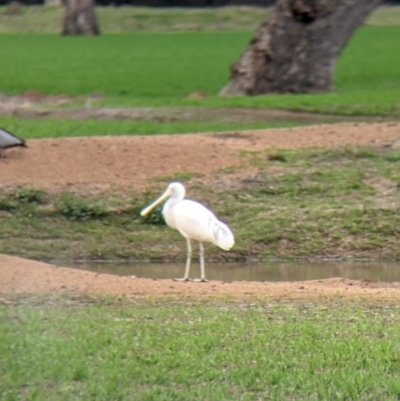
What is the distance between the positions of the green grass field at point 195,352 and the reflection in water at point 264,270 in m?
2.99

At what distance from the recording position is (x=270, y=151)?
536 inches

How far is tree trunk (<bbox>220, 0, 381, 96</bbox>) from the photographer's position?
61.2 feet

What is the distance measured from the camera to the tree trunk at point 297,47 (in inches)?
734

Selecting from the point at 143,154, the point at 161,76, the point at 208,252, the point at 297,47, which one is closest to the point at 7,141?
the point at 143,154

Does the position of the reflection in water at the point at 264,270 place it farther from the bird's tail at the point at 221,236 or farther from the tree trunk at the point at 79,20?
the tree trunk at the point at 79,20

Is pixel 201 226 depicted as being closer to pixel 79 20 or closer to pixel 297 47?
pixel 297 47

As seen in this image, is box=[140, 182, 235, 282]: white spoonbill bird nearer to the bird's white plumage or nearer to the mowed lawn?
the bird's white plumage

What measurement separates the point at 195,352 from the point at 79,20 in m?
34.7

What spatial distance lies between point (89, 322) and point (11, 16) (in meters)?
42.7

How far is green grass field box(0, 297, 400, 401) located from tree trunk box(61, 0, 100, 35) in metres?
32.5

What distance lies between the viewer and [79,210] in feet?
40.1

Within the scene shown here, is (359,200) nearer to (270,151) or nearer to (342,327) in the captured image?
(270,151)

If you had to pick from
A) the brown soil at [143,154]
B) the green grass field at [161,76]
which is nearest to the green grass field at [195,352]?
the brown soil at [143,154]

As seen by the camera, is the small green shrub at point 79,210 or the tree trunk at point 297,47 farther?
the tree trunk at point 297,47
